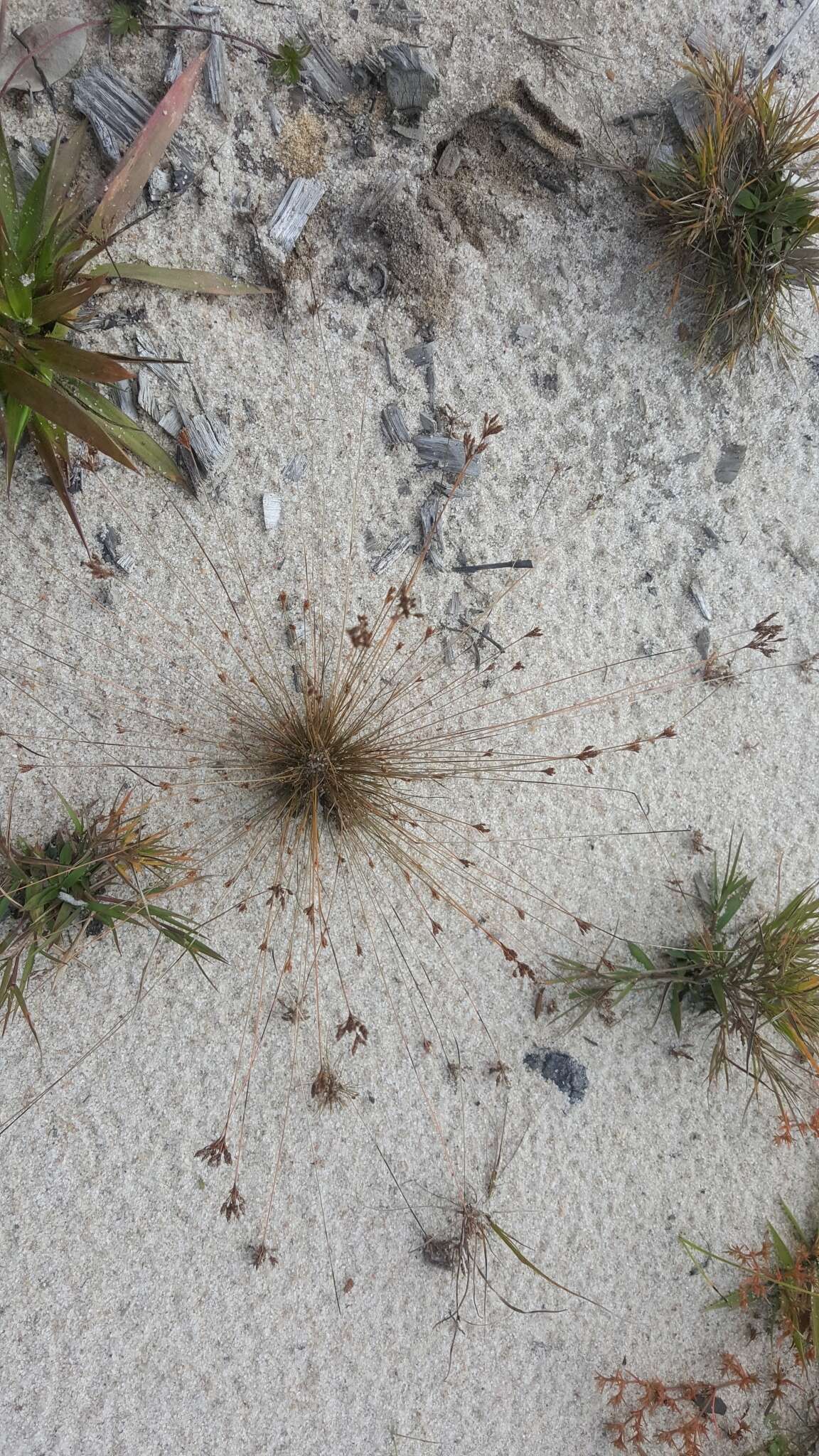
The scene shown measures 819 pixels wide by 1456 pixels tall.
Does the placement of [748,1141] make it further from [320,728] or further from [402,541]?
[402,541]

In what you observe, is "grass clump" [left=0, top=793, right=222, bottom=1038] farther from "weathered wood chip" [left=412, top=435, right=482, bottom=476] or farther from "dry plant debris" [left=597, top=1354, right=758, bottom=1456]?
"dry plant debris" [left=597, top=1354, right=758, bottom=1456]

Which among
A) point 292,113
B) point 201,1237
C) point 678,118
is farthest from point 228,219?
point 201,1237

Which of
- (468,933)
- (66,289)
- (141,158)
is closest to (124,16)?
(141,158)

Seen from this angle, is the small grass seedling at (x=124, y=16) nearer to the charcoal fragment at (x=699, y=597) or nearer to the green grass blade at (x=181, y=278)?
the green grass blade at (x=181, y=278)

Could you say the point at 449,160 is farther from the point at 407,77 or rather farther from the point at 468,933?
the point at 468,933

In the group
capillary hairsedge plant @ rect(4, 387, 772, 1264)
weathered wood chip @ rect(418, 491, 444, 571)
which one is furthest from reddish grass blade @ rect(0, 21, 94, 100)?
weathered wood chip @ rect(418, 491, 444, 571)

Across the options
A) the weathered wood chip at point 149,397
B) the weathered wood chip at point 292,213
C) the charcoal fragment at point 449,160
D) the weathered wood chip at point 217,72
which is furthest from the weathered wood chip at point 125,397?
the charcoal fragment at point 449,160
